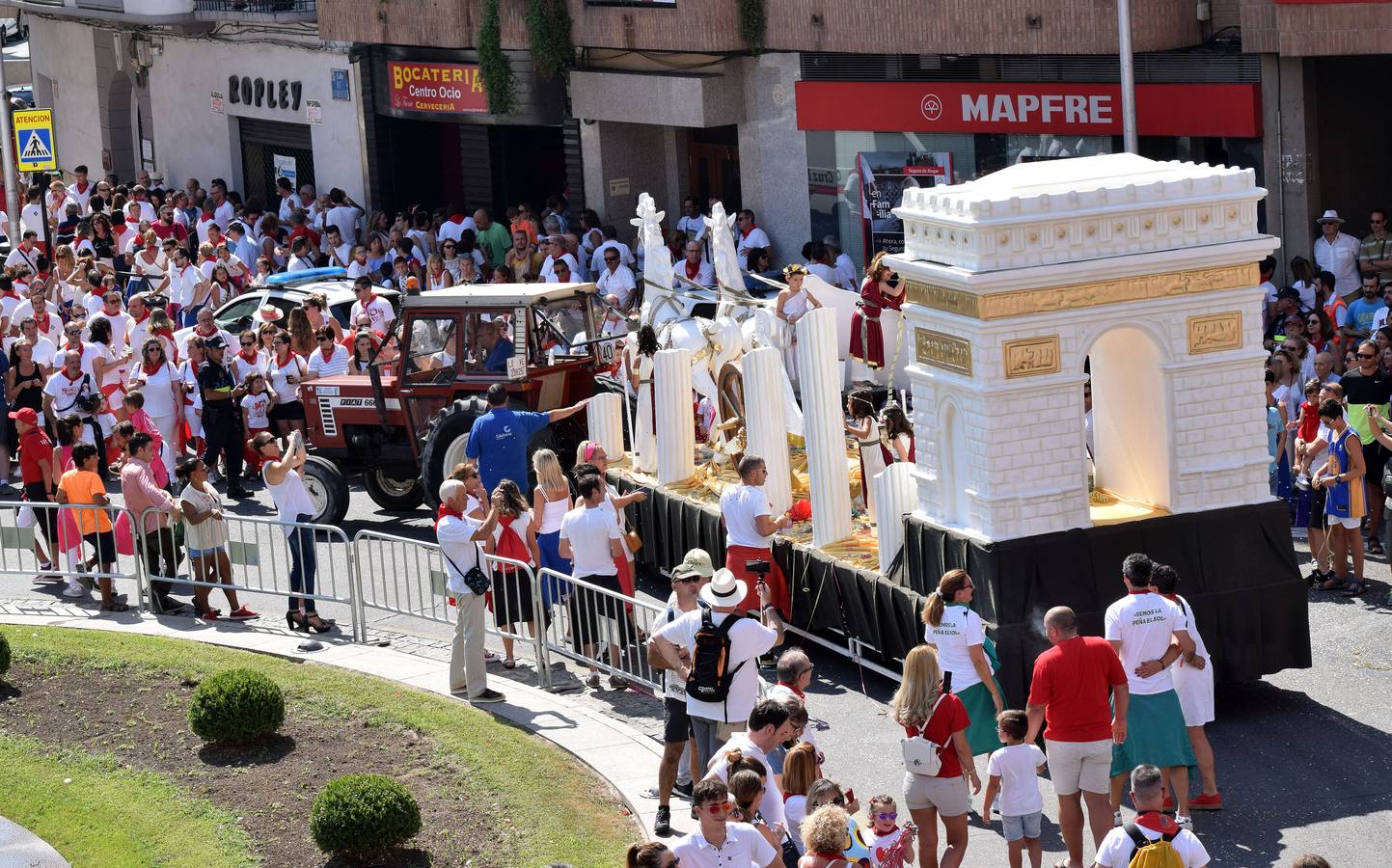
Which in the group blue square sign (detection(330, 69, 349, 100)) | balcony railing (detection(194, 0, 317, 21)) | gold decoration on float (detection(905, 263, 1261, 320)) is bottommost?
gold decoration on float (detection(905, 263, 1261, 320))

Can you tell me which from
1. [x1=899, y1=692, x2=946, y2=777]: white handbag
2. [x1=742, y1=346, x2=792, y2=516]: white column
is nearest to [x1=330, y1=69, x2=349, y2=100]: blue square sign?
[x1=742, y1=346, x2=792, y2=516]: white column

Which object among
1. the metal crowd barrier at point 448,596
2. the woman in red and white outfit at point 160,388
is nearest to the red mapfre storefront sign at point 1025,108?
the woman in red and white outfit at point 160,388

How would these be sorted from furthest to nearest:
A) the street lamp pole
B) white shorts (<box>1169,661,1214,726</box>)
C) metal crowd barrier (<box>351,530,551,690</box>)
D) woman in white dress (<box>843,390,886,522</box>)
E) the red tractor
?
the street lamp pole
the red tractor
woman in white dress (<box>843,390,886,522</box>)
metal crowd barrier (<box>351,530,551,690</box>)
white shorts (<box>1169,661,1214,726</box>)

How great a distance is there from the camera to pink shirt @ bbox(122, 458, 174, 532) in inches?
640

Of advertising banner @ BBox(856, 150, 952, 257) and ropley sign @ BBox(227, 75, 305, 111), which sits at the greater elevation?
ropley sign @ BBox(227, 75, 305, 111)

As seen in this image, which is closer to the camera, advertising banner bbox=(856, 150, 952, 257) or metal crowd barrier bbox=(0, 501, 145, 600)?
metal crowd barrier bbox=(0, 501, 145, 600)

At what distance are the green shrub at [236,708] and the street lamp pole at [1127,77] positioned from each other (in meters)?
11.0

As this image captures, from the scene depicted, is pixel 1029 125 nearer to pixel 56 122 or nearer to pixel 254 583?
pixel 254 583

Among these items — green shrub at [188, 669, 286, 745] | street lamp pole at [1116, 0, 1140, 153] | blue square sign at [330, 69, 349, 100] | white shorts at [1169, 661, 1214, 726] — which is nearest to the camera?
white shorts at [1169, 661, 1214, 726]

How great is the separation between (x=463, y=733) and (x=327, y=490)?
6.23m

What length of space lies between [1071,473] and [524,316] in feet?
22.3

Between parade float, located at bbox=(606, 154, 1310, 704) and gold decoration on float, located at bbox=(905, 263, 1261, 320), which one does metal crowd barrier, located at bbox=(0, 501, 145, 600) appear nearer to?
parade float, located at bbox=(606, 154, 1310, 704)

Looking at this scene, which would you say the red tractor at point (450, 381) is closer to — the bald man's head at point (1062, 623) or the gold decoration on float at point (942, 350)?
the gold decoration on float at point (942, 350)

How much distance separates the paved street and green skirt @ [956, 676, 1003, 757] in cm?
51
